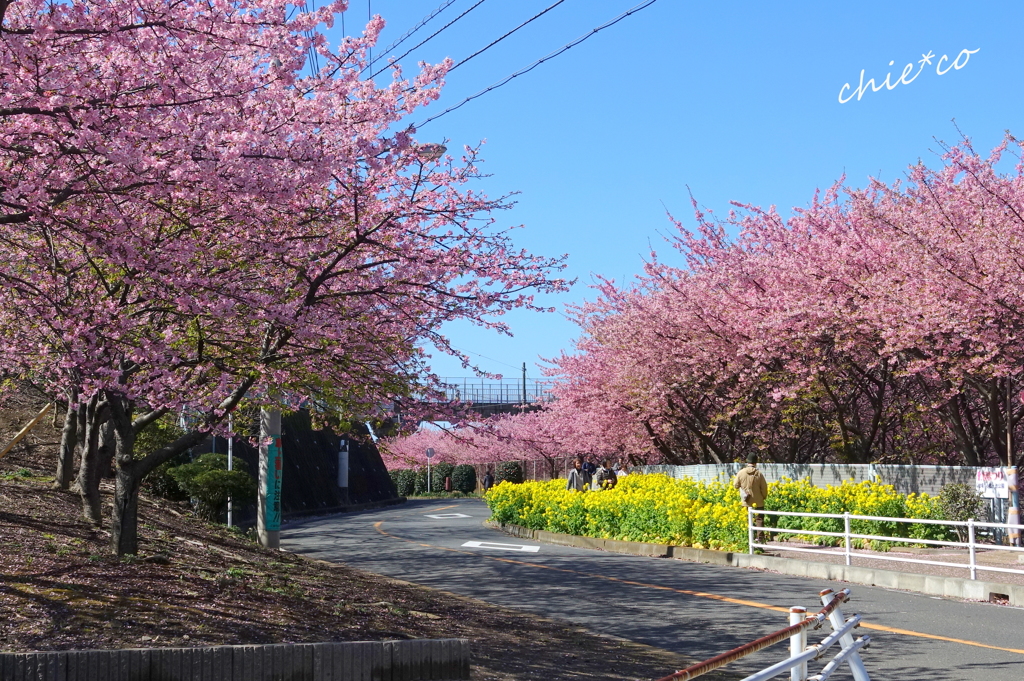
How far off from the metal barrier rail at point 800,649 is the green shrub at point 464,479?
66720mm

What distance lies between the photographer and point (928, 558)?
1758 centimetres

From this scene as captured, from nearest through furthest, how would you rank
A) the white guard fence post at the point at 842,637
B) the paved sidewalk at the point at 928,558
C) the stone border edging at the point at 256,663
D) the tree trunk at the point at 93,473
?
1. the white guard fence post at the point at 842,637
2. the stone border edging at the point at 256,663
3. the paved sidewalk at the point at 928,558
4. the tree trunk at the point at 93,473

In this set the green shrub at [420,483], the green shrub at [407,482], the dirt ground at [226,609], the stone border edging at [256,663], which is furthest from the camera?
the green shrub at [420,483]

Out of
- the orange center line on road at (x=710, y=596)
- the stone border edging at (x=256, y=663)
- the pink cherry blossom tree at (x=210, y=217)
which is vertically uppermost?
the pink cherry blossom tree at (x=210, y=217)

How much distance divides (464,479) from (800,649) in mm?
67959

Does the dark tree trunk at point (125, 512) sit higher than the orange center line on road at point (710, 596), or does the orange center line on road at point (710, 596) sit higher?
the dark tree trunk at point (125, 512)

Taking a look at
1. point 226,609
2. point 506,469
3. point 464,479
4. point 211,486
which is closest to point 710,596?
point 226,609

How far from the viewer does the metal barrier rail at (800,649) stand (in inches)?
148

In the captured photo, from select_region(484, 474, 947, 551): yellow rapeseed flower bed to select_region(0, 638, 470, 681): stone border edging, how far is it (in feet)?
45.1

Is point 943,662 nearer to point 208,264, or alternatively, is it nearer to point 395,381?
point 395,381

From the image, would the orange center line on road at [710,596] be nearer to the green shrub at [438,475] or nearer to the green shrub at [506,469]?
the green shrub at [506,469]

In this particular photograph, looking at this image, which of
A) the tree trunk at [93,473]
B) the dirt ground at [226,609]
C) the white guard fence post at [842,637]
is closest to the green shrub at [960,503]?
the dirt ground at [226,609]

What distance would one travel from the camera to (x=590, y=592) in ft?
48.8

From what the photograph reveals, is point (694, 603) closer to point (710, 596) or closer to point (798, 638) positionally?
point (710, 596)
